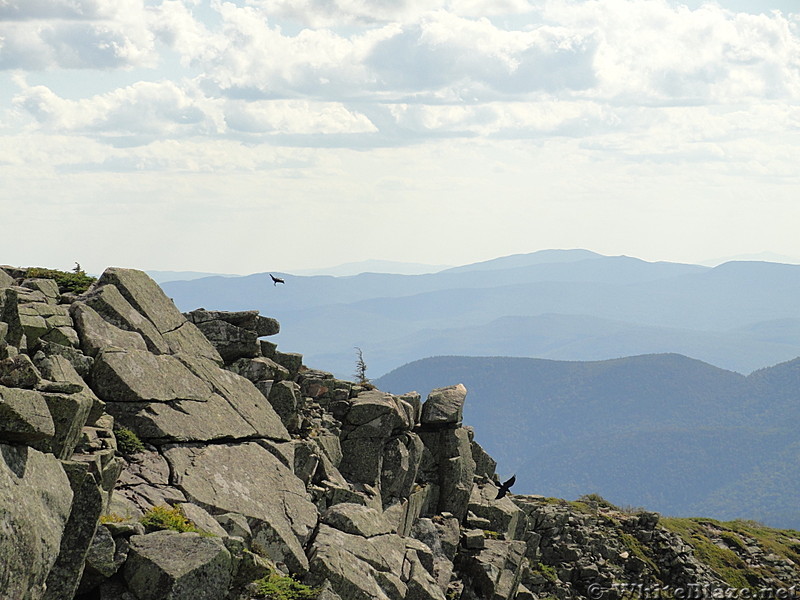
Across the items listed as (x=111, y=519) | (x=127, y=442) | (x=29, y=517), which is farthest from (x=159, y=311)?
(x=29, y=517)

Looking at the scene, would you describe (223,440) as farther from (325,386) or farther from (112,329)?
(325,386)

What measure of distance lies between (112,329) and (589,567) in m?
47.4

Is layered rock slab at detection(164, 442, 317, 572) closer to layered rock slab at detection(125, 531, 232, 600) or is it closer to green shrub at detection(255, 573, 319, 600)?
green shrub at detection(255, 573, 319, 600)

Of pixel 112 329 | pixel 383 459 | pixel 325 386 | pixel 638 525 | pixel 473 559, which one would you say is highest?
pixel 112 329

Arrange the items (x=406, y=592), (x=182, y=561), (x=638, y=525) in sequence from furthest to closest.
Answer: (x=638, y=525) → (x=406, y=592) → (x=182, y=561)

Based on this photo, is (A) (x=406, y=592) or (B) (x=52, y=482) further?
(A) (x=406, y=592)

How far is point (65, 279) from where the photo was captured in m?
47.9

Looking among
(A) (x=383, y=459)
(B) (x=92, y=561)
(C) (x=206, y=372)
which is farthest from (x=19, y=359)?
(A) (x=383, y=459)

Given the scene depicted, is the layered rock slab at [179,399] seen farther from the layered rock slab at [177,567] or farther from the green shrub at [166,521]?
the layered rock slab at [177,567]

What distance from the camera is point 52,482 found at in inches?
862

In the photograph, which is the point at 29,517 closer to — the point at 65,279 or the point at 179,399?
the point at 179,399
